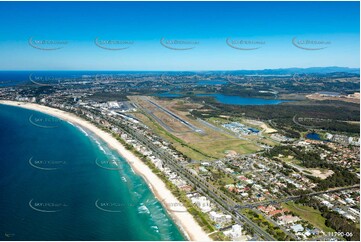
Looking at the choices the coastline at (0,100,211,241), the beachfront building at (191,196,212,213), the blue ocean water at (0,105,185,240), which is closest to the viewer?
the blue ocean water at (0,105,185,240)

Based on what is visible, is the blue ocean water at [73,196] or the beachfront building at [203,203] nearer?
the blue ocean water at [73,196]

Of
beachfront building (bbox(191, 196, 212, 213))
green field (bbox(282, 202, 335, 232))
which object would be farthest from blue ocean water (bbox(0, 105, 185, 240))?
green field (bbox(282, 202, 335, 232))

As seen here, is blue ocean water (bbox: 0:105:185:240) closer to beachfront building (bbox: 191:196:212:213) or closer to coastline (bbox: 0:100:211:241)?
coastline (bbox: 0:100:211:241)

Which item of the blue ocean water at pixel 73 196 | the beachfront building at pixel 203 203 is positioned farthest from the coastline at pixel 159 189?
the beachfront building at pixel 203 203

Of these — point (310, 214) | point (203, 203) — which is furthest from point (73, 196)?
point (310, 214)

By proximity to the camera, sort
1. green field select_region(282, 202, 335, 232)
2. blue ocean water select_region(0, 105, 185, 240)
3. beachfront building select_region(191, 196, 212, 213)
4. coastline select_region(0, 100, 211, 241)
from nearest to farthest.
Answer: blue ocean water select_region(0, 105, 185, 240)
coastline select_region(0, 100, 211, 241)
green field select_region(282, 202, 335, 232)
beachfront building select_region(191, 196, 212, 213)

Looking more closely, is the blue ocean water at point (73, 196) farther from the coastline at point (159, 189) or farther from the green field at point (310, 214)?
the green field at point (310, 214)

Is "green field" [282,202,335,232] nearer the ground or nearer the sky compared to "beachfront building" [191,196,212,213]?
nearer the ground

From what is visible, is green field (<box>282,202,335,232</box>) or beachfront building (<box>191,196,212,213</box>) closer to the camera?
green field (<box>282,202,335,232</box>)

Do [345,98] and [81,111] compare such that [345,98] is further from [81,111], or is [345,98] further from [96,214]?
[96,214]

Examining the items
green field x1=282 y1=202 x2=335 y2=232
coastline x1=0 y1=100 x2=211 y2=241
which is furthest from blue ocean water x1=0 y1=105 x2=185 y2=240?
green field x1=282 y1=202 x2=335 y2=232
